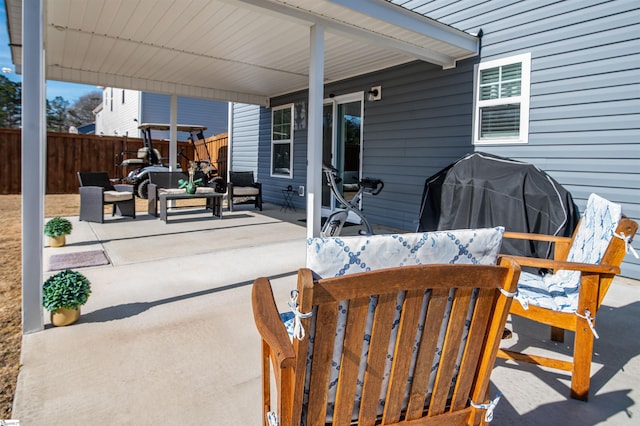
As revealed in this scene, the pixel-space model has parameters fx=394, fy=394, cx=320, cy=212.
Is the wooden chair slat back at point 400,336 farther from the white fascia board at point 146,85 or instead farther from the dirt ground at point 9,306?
the white fascia board at point 146,85

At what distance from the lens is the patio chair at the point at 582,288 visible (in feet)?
5.90

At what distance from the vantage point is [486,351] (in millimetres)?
1207

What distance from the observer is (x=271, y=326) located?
1.10m

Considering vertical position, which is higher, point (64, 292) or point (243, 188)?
point (243, 188)

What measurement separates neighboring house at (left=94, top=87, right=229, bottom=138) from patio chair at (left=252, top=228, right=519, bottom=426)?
14078 millimetres

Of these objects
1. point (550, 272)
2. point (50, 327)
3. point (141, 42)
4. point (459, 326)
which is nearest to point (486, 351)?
point (459, 326)

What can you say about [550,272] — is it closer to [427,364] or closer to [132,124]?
[427,364]

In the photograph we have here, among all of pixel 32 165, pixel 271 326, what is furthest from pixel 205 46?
pixel 271 326

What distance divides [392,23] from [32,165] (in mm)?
3427

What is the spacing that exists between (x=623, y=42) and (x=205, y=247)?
4919 mm

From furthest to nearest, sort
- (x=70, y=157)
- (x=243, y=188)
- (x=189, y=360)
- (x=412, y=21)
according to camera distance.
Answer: (x=70, y=157)
(x=243, y=188)
(x=412, y=21)
(x=189, y=360)

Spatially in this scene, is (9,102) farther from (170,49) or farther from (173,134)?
(170,49)

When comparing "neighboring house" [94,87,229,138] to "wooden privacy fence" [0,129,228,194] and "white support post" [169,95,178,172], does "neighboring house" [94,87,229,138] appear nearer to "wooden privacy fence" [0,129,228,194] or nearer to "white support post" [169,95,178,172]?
"wooden privacy fence" [0,129,228,194]

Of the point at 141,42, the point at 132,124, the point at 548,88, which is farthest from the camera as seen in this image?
the point at 132,124
